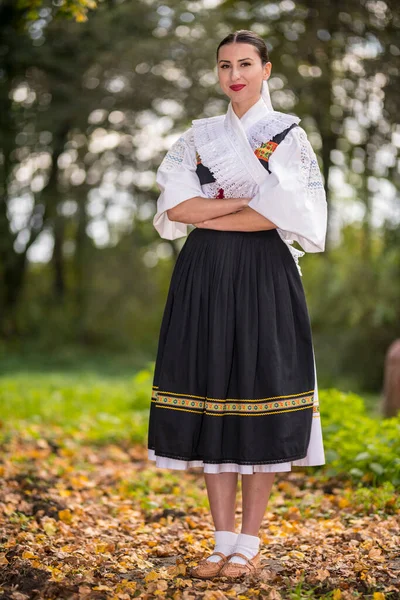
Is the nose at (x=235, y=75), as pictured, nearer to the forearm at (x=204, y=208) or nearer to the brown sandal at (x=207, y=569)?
the forearm at (x=204, y=208)

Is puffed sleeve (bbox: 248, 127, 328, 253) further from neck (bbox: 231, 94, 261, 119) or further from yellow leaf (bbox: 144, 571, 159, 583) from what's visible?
yellow leaf (bbox: 144, 571, 159, 583)

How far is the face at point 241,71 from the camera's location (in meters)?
2.64

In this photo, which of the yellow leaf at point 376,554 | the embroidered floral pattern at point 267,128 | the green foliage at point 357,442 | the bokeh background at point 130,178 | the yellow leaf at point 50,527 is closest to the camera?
the embroidered floral pattern at point 267,128

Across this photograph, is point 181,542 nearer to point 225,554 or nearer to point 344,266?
point 225,554

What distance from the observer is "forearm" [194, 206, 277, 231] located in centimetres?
257

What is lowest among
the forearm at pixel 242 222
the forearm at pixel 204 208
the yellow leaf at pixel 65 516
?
the yellow leaf at pixel 65 516

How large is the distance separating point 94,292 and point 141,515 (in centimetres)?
952

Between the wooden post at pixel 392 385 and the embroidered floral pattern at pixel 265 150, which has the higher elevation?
the embroidered floral pattern at pixel 265 150

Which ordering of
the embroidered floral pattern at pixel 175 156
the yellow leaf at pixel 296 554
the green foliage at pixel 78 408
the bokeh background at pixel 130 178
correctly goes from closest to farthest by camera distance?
the embroidered floral pattern at pixel 175 156 < the yellow leaf at pixel 296 554 < the green foliage at pixel 78 408 < the bokeh background at pixel 130 178

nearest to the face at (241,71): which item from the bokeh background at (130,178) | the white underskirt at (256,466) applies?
the white underskirt at (256,466)

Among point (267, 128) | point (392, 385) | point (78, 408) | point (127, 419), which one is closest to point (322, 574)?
point (267, 128)

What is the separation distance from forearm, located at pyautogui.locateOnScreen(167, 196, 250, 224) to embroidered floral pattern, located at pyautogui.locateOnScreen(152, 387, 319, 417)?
0.63m

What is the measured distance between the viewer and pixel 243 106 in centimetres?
270

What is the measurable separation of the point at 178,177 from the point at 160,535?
67.0 inches
